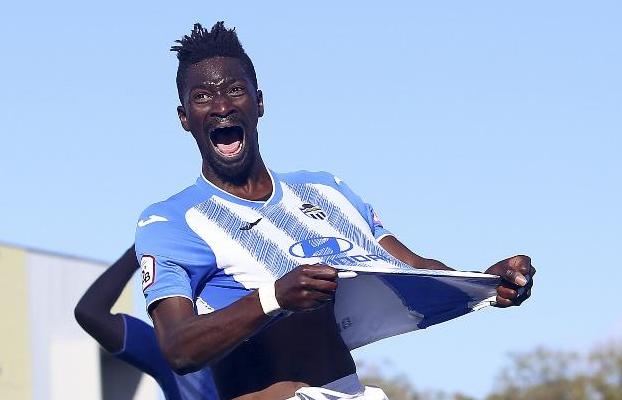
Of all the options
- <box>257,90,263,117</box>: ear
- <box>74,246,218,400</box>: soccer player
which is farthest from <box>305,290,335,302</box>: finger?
<box>74,246,218,400</box>: soccer player

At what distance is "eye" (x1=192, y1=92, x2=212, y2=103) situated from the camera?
22.3ft

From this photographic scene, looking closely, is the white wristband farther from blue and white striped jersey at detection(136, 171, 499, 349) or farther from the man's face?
the man's face

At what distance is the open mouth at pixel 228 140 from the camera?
6.82 meters

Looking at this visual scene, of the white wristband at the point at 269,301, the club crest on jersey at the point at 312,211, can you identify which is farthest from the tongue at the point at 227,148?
the white wristband at the point at 269,301

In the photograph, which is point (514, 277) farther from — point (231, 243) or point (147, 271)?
point (147, 271)

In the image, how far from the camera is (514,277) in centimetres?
669

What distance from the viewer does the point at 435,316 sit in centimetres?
707

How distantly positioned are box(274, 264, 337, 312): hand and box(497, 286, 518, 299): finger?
1016 millimetres
